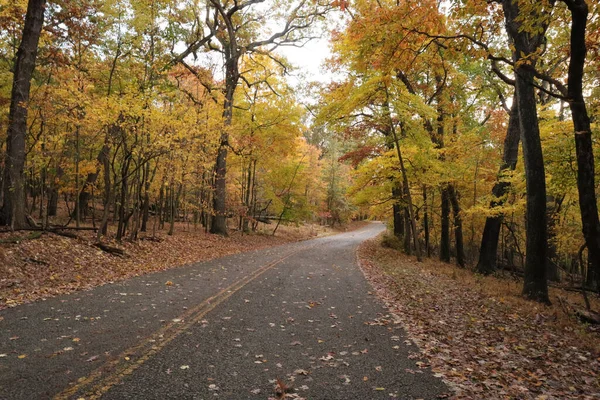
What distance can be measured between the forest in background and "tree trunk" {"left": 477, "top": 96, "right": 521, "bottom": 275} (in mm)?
76

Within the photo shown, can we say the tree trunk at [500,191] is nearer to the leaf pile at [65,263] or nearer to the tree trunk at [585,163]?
the tree trunk at [585,163]

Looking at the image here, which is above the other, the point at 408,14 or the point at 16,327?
the point at 408,14

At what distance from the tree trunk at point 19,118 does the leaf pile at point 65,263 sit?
1278 mm

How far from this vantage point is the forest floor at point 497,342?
4.25 meters

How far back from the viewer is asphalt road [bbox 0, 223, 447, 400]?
12.4ft

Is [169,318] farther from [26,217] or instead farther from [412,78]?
[412,78]

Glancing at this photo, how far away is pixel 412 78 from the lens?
20.4 m

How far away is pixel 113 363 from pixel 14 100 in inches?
427

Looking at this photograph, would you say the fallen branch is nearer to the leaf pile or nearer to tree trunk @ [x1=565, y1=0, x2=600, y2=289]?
the leaf pile

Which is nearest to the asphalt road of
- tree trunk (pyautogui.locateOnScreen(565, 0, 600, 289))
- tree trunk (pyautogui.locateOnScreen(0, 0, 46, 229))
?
tree trunk (pyautogui.locateOnScreen(565, 0, 600, 289))

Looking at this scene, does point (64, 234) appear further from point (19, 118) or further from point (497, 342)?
point (497, 342)

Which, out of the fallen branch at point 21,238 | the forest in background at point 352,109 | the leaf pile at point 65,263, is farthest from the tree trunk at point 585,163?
the fallen branch at point 21,238

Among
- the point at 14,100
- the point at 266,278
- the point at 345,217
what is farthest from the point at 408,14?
the point at 345,217

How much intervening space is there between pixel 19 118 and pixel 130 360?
415 inches
